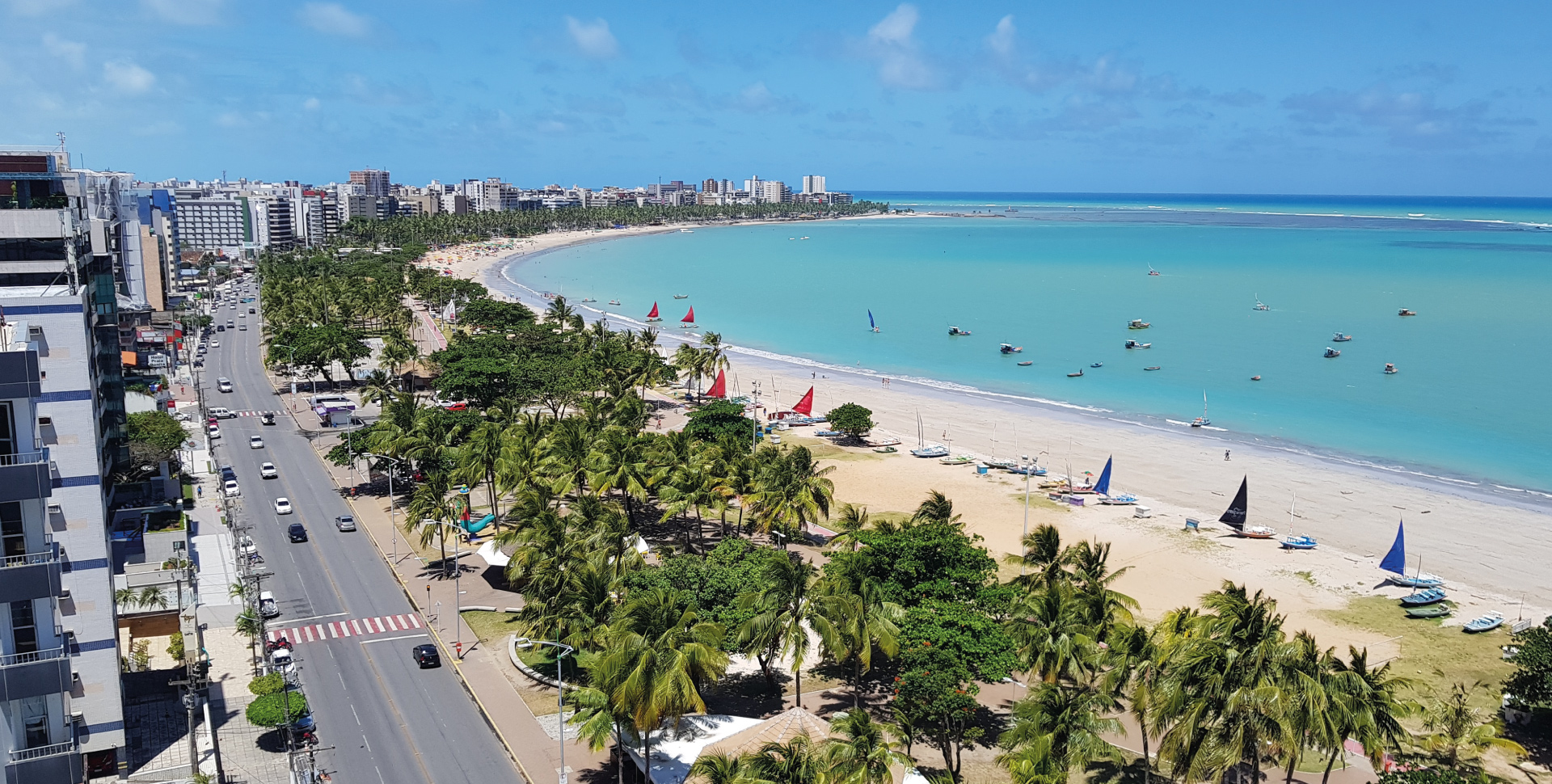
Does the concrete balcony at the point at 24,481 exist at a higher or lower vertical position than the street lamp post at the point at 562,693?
higher

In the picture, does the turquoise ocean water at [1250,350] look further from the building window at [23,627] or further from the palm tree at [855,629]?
the building window at [23,627]

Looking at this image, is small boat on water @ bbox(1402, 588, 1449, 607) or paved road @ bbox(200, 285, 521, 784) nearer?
paved road @ bbox(200, 285, 521, 784)

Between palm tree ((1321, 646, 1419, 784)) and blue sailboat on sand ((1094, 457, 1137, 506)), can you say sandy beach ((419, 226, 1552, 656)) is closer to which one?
blue sailboat on sand ((1094, 457, 1137, 506))

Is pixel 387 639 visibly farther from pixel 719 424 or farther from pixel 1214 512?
pixel 1214 512

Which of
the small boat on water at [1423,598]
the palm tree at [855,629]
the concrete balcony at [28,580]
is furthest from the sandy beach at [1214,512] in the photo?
the concrete balcony at [28,580]

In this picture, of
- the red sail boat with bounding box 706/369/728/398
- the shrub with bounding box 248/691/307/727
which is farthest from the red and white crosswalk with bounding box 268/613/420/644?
the red sail boat with bounding box 706/369/728/398

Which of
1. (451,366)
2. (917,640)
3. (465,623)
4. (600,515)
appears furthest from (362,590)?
(451,366)
